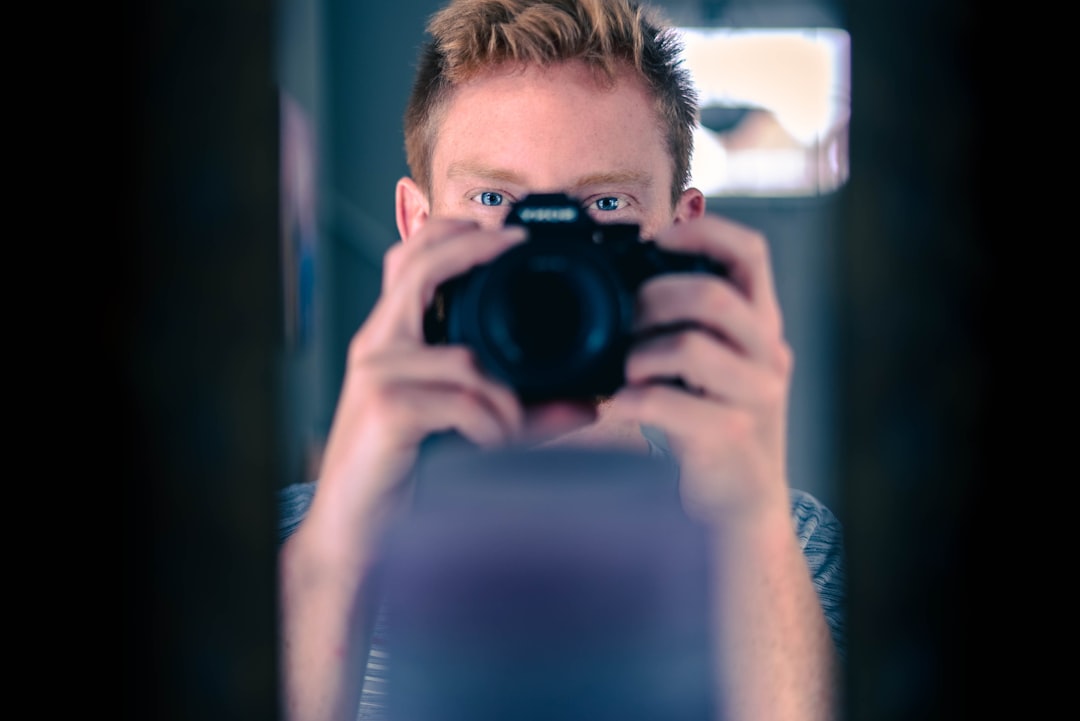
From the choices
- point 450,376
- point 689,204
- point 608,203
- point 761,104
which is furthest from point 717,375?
point 761,104

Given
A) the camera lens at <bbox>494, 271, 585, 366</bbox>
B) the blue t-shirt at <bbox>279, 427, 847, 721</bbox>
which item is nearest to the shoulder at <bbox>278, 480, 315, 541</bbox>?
the blue t-shirt at <bbox>279, 427, 847, 721</bbox>

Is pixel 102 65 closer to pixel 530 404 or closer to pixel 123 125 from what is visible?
pixel 123 125

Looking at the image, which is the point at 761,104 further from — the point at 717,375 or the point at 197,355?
the point at 197,355

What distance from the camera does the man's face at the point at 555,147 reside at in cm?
73

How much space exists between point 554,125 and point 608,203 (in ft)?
0.27

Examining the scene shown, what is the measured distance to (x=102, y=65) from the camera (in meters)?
0.29

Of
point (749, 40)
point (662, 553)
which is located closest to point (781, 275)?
point (749, 40)

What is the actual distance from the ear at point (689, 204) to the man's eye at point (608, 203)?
0.36ft

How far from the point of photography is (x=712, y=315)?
50 centimetres

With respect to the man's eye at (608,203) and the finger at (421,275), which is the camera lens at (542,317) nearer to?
the finger at (421,275)

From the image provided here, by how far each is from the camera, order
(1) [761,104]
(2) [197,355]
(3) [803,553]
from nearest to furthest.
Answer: (2) [197,355], (3) [803,553], (1) [761,104]

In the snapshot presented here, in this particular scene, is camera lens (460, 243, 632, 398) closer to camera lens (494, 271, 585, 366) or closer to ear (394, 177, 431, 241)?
camera lens (494, 271, 585, 366)

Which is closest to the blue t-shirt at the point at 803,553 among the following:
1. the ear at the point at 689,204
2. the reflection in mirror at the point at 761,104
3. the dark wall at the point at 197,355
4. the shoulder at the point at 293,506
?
the shoulder at the point at 293,506

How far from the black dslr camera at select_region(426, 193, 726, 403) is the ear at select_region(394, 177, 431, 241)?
1.24ft
